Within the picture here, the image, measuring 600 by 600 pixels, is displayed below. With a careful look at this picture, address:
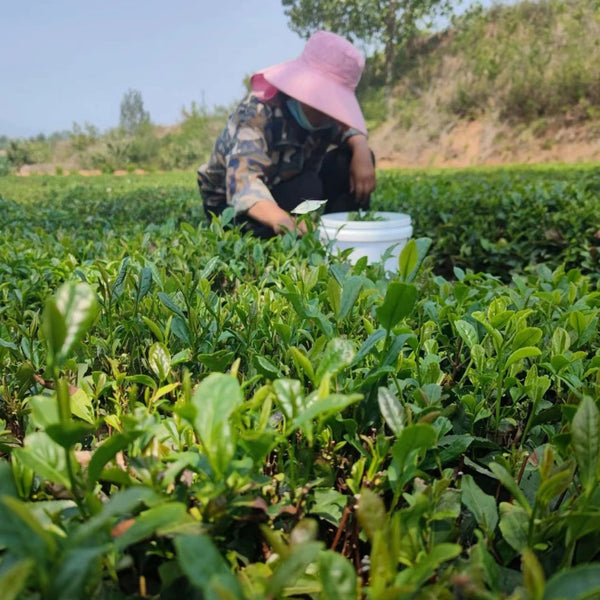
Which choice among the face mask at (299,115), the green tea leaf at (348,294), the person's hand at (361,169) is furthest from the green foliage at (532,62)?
the green tea leaf at (348,294)

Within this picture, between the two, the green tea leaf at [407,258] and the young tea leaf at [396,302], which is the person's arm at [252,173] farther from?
the young tea leaf at [396,302]

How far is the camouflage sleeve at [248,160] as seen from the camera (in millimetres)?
3291

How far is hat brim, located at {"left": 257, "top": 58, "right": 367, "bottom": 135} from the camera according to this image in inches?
137

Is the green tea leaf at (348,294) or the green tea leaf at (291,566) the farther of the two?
the green tea leaf at (348,294)

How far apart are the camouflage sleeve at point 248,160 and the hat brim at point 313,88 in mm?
273

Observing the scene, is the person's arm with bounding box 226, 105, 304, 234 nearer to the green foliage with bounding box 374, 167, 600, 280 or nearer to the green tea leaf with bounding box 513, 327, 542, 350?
the green foliage with bounding box 374, 167, 600, 280

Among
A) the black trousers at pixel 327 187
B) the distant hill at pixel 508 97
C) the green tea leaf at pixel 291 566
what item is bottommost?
the green tea leaf at pixel 291 566

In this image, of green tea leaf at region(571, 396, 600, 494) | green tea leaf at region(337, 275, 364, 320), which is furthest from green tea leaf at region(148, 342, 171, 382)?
green tea leaf at region(571, 396, 600, 494)

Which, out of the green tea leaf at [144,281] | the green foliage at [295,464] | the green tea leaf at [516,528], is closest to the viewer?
the green foliage at [295,464]

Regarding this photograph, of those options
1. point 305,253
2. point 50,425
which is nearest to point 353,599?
point 50,425

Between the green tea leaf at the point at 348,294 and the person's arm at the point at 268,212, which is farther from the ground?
the person's arm at the point at 268,212

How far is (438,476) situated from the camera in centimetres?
89

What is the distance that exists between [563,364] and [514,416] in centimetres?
13

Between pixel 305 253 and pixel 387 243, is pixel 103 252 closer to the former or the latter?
pixel 305 253
